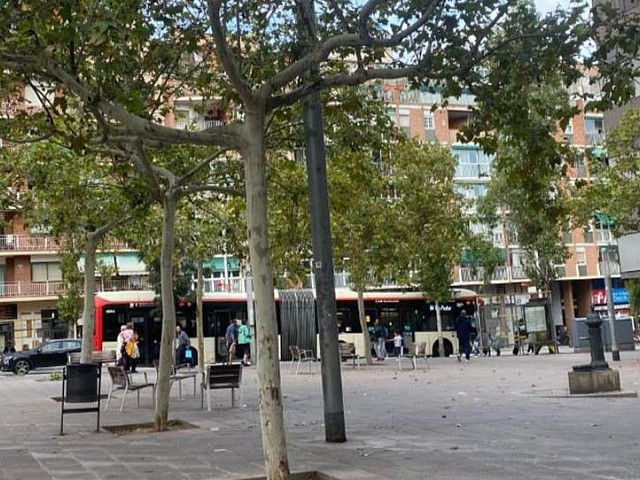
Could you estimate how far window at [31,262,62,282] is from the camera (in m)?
59.7

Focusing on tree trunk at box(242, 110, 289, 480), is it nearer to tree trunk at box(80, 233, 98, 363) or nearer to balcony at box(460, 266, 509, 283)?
tree trunk at box(80, 233, 98, 363)

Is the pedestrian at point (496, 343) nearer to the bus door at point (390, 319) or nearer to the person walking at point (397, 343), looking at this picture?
the bus door at point (390, 319)

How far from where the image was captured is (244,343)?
33.6 m

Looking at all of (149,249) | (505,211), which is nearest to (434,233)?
(149,249)

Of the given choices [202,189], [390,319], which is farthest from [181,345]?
[202,189]

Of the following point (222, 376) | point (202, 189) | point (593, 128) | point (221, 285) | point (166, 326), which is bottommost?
point (222, 376)

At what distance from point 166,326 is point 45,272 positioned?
50842 mm

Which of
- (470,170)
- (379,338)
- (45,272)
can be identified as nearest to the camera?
(379,338)

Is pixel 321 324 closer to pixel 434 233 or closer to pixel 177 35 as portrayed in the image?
pixel 177 35

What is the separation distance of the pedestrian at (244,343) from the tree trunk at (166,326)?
66.0 ft

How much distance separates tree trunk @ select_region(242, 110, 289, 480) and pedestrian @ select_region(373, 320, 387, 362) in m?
29.2

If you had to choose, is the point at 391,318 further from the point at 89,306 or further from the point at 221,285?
the point at 89,306

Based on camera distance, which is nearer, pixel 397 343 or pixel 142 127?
pixel 142 127

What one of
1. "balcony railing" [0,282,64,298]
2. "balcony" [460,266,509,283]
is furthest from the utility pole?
"balcony" [460,266,509,283]
